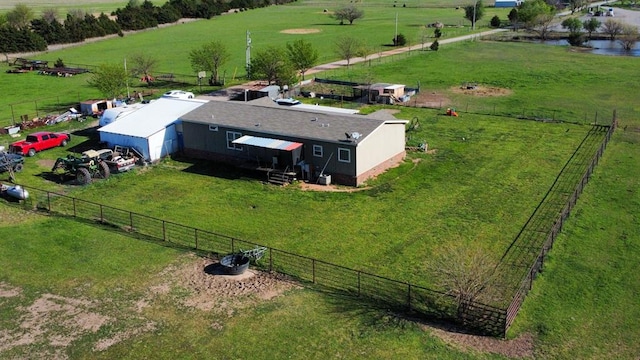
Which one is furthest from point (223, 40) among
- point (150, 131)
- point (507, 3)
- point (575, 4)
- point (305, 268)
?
point (575, 4)

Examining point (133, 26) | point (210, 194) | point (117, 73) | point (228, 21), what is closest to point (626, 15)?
point (228, 21)

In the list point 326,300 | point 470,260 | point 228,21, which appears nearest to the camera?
point 326,300

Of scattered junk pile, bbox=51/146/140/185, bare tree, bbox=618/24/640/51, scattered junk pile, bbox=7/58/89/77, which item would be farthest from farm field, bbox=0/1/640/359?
bare tree, bbox=618/24/640/51

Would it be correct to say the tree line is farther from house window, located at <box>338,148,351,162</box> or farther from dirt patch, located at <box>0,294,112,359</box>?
dirt patch, located at <box>0,294,112,359</box>

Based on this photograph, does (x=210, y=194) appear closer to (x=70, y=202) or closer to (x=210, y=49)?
(x=70, y=202)

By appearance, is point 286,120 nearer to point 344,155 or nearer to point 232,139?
point 232,139

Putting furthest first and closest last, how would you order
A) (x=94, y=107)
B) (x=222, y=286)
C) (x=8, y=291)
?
(x=94, y=107)
(x=222, y=286)
(x=8, y=291)
